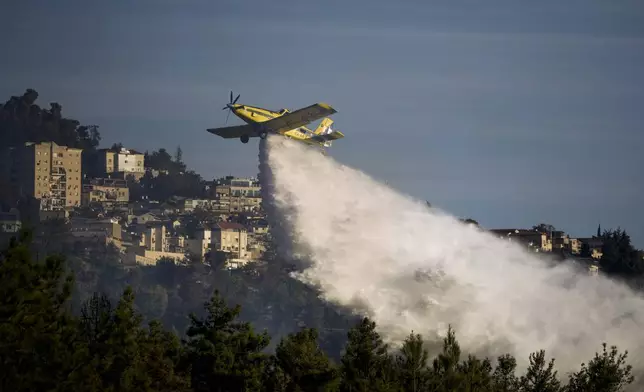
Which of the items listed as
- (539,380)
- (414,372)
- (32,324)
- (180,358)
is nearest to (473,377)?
(414,372)

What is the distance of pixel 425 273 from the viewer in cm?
7725

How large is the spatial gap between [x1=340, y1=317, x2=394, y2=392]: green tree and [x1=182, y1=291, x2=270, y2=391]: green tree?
3.60 m

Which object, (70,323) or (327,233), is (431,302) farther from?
(70,323)

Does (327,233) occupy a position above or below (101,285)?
above

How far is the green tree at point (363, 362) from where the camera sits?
190ft

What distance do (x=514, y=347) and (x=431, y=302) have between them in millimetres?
5982

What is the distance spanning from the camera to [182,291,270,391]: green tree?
61.2 m

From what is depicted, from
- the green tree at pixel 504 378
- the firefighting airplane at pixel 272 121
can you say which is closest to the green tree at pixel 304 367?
the green tree at pixel 504 378

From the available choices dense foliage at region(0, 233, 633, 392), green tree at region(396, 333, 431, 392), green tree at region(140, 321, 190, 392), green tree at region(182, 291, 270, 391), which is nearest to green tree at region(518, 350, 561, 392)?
dense foliage at region(0, 233, 633, 392)

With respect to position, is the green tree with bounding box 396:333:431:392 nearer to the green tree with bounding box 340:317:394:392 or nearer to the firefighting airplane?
the green tree with bounding box 340:317:394:392

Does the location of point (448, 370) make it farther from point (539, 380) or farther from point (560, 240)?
point (560, 240)

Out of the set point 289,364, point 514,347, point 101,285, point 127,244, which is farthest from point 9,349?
point 127,244

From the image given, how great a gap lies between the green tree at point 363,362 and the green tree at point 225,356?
3.60 metres

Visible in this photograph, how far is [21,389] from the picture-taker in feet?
168
